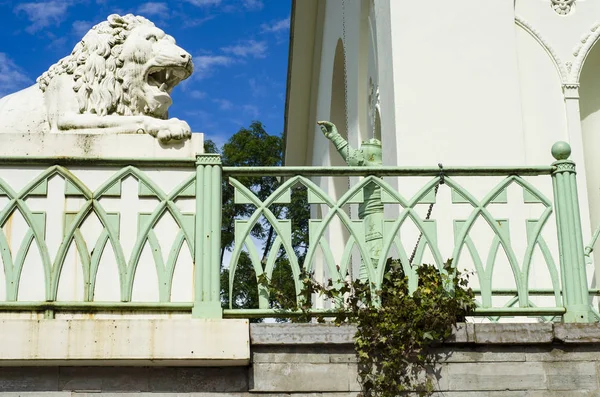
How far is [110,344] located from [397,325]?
1651 mm

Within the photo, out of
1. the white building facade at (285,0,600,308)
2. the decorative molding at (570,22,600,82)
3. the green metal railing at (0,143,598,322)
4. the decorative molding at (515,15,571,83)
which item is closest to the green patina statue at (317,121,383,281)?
the white building facade at (285,0,600,308)

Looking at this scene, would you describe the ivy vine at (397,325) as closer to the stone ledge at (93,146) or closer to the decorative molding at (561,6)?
the stone ledge at (93,146)

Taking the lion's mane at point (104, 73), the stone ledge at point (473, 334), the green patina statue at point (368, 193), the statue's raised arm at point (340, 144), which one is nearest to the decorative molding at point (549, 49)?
the green patina statue at point (368, 193)

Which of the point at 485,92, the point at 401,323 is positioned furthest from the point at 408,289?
the point at 485,92

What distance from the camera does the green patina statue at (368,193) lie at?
27.4 feet

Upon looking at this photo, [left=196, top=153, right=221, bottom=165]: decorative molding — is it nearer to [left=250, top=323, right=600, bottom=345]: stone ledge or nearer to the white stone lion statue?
the white stone lion statue

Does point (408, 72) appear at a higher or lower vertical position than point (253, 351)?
higher

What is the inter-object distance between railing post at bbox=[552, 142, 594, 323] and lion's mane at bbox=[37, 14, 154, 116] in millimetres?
2833

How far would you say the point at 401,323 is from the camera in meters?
6.12

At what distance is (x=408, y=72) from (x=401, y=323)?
14.6 ft

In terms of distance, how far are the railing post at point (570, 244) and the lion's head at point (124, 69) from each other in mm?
2644

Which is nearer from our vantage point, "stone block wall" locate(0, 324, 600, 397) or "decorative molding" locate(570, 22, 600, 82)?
"stone block wall" locate(0, 324, 600, 397)

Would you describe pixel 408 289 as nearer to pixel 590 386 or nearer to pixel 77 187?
pixel 590 386

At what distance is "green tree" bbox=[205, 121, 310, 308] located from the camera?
77.3 ft
